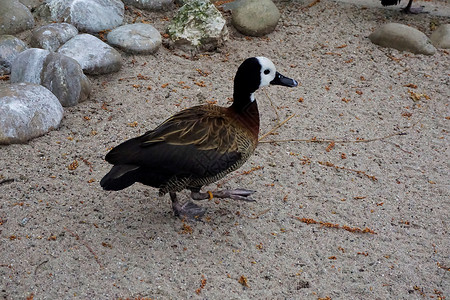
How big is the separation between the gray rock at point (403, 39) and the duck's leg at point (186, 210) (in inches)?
147

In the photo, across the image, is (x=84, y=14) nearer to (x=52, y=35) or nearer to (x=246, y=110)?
(x=52, y=35)

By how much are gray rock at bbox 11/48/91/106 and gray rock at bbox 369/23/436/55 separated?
3633mm

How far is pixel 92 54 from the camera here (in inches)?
207

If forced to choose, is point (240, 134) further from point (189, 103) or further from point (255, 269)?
point (189, 103)

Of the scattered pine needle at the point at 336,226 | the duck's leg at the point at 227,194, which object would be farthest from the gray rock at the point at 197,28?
the scattered pine needle at the point at 336,226

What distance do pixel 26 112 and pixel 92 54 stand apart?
46.0 inches

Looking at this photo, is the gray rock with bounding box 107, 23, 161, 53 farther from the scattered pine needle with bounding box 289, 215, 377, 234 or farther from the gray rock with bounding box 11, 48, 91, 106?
the scattered pine needle with bounding box 289, 215, 377, 234

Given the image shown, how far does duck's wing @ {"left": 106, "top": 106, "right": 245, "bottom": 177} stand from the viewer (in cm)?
338

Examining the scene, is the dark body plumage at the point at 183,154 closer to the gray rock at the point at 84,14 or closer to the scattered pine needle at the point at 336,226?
the scattered pine needle at the point at 336,226

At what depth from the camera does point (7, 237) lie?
3424 millimetres

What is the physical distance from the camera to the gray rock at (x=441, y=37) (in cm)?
638

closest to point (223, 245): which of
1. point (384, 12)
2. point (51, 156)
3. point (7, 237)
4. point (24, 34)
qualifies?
point (7, 237)

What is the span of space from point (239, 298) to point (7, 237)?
158 cm

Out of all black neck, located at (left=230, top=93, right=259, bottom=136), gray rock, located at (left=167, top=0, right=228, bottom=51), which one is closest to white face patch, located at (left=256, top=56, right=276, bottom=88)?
black neck, located at (left=230, top=93, right=259, bottom=136)
